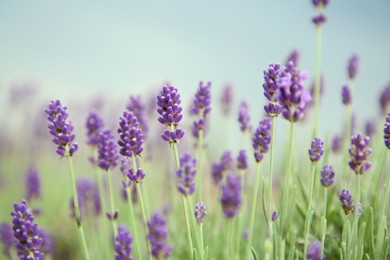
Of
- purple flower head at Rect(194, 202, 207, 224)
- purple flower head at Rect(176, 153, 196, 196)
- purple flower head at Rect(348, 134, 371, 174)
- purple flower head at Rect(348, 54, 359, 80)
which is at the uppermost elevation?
purple flower head at Rect(348, 54, 359, 80)

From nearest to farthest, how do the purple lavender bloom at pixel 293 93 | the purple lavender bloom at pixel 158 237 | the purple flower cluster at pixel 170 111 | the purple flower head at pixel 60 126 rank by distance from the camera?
the purple lavender bloom at pixel 293 93 → the purple flower cluster at pixel 170 111 → the purple flower head at pixel 60 126 → the purple lavender bloom at pixel 158 237

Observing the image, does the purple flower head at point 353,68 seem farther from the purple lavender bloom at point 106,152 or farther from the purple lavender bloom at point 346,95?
the purple lavender bloom at point 106,152

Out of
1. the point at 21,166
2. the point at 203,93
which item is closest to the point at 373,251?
the point at 203,93

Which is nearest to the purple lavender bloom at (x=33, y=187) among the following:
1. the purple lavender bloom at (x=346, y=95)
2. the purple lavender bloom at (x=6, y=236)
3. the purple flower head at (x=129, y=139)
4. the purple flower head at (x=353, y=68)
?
the purple lavender bloom at (x=6, y=236)

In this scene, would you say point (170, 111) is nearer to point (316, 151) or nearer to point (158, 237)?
Result: point (316, 151)

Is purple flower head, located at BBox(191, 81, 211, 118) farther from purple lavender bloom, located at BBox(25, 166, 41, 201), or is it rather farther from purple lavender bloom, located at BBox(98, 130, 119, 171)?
purple lavender bloom, located at BBox(25, 166, 41, 201)

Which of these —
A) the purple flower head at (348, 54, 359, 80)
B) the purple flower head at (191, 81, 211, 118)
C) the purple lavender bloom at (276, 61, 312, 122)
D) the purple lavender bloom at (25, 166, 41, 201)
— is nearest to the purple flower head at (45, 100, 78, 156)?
the purple flower head at (191, 81, 211, 118)
